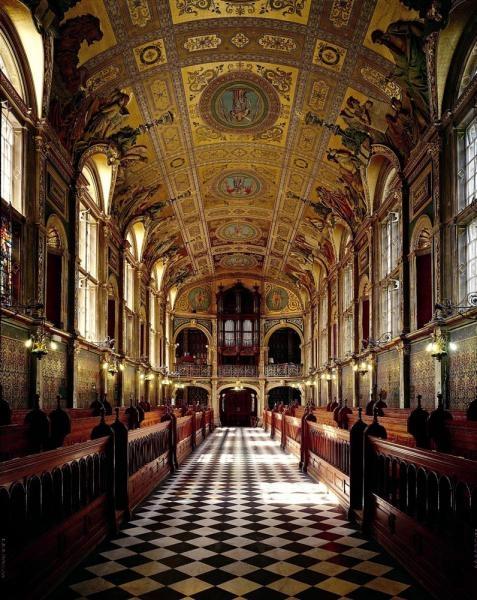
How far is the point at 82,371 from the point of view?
1700cm

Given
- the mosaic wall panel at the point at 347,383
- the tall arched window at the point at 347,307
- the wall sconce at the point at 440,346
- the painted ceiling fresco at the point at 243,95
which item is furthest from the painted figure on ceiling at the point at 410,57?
the mosaic wall panel at the point at 347,383

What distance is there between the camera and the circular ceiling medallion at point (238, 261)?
36031 mm

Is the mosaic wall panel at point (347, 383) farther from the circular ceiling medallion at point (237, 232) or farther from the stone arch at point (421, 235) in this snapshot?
Answer: the circular ceiling medallion at point (237, 232)

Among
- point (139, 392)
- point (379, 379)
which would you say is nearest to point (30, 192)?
point (379, 379)

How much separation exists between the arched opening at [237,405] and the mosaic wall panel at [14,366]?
102 ft

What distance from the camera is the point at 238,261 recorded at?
122ft

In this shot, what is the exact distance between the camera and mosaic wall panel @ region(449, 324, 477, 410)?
38.7ft

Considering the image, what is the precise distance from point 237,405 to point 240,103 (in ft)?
93.5

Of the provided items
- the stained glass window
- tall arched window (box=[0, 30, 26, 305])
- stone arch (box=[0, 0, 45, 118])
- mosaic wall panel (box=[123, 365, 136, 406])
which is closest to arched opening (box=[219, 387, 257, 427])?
mosaic wall panel (box=[123, 365, 136, 406])

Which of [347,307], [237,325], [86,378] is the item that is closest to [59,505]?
[86,378]

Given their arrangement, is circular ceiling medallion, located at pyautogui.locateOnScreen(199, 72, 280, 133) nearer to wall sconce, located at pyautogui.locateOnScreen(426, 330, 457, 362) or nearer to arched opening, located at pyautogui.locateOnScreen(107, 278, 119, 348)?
arched opening, located at pyautogui.locateOnScreen(107, 278, 119, 348)

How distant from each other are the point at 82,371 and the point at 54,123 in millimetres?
7022

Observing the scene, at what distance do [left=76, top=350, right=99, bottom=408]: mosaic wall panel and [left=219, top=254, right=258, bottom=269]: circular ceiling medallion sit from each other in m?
18.4

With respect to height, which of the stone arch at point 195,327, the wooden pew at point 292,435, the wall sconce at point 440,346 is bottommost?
the wooden pew at point 292,435
